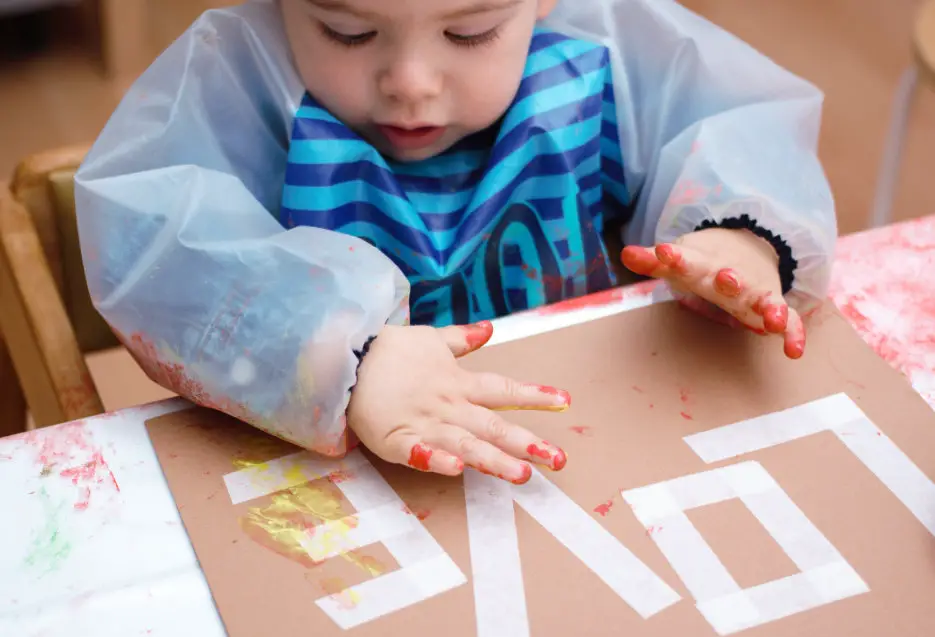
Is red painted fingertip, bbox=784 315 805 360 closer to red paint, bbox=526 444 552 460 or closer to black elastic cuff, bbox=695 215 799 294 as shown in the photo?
black elastic cuff, bbox=695 215 799 294

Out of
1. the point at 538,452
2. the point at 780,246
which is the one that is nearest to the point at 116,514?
the point at 538,452

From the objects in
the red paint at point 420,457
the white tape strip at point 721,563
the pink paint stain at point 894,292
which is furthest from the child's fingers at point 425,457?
the pink paint stain at point 894,292

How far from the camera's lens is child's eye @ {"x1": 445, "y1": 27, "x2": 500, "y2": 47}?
0.69 metres

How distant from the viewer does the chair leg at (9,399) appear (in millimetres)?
1002

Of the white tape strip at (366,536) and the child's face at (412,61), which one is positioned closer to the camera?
the white tape strip at (366,536)

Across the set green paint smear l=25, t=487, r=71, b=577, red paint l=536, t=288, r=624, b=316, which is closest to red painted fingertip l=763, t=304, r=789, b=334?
red paint l=536, t=288, r=624, b=316

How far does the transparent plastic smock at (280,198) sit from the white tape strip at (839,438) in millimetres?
111

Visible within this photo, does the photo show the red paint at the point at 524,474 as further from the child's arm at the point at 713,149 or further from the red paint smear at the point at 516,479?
the child's arm at the point at 713,149

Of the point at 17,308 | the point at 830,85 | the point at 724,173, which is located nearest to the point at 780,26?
the point at 830,85

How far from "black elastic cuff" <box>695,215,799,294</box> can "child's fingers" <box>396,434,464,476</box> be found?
0.95 ft

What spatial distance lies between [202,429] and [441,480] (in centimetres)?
16

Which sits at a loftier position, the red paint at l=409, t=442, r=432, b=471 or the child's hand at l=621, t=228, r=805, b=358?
the child's hand at l=621, t=228, r=805, b=358

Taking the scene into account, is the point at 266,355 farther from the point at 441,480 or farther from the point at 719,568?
the point at 719,568

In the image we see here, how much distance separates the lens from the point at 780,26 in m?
2.16
